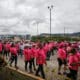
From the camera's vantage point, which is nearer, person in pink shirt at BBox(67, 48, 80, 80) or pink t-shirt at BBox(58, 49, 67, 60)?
person in pink shirt at BBox(67, 48, 80, 80)

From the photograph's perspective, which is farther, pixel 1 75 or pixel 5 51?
pixel 5 51

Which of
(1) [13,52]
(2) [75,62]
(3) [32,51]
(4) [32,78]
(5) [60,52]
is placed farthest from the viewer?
(1) [13,52]

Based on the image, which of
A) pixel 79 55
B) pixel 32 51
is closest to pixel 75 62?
pixel 79 55

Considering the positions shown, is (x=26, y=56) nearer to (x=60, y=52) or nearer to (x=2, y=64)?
(x=60, y=52)

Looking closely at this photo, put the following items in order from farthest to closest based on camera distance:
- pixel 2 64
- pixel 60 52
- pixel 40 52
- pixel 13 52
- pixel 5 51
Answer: pixel 5 51
pixel 13 52
pixel 60 52
pixel 40 52
pixel 2 64

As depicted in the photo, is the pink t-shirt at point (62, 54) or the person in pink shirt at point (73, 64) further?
the pink t-shirt at point (62, 54)

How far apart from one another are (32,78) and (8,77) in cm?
311

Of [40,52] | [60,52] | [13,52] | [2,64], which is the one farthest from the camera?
[13,52]

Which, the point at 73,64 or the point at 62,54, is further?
the point at 62,54

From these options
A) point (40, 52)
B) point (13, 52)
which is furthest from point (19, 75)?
point (13, 52)

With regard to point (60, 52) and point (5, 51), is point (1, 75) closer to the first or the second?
point (60, 52)

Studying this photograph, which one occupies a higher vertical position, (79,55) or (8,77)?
(79,55)

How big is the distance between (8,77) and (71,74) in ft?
8.94

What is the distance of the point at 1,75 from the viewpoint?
14.8m
